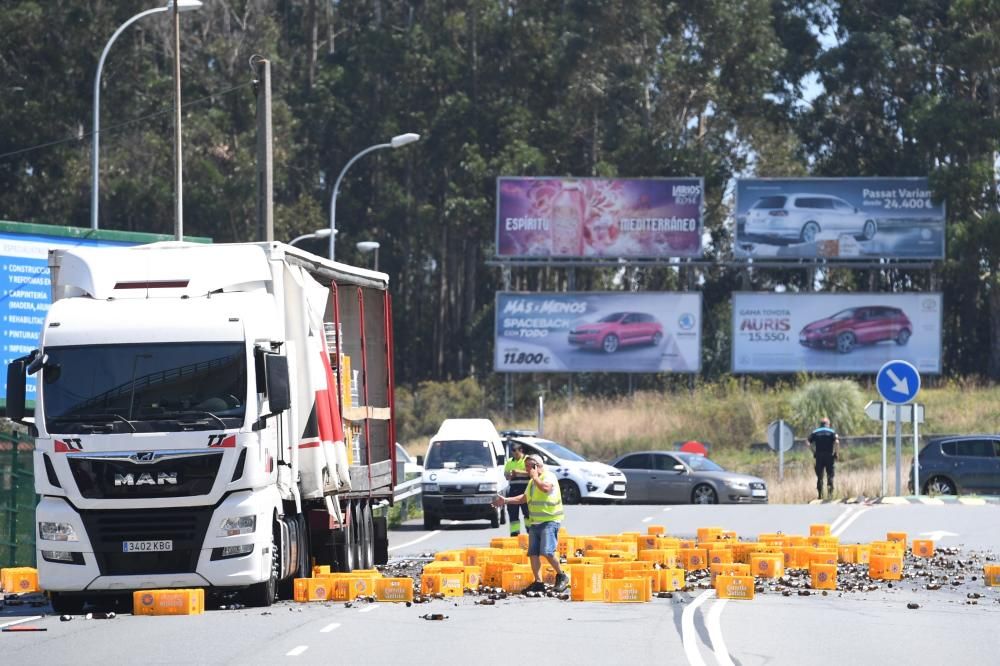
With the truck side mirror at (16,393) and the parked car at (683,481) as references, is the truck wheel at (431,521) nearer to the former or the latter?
the parked car at (683,481)

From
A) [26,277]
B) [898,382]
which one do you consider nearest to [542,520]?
[26,277]

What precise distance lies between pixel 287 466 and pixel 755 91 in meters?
58.0

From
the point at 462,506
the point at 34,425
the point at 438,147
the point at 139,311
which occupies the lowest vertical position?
the point at 462,506

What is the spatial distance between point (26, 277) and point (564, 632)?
14.4 meters

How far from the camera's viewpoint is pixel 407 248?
255 ft

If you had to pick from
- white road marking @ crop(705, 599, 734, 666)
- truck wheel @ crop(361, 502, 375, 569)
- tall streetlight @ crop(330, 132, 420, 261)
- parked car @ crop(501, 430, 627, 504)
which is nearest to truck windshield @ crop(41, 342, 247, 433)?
white road marking @ crop(705, 599, 734, 666)

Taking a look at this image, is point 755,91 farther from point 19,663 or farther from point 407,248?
point 19,663

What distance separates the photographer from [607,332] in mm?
60781

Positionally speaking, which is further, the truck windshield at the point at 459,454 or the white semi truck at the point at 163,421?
the truck windshield at the point at 459,454

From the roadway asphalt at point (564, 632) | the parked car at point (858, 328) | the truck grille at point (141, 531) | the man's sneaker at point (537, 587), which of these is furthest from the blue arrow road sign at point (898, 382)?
the parked car at point (858, 328)

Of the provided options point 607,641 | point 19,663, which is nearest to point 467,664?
point 607,641

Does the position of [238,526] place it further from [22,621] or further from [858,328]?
[858,328]

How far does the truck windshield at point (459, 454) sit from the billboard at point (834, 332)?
2688 cm

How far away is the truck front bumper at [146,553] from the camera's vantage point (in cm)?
1689
